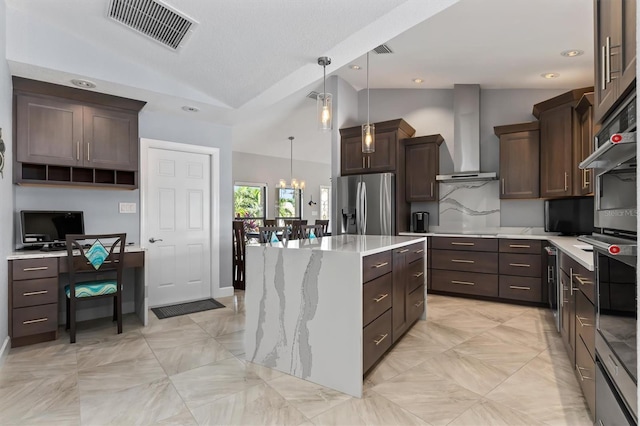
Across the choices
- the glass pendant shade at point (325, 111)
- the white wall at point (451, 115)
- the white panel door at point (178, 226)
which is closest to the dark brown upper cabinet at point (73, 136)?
the white panel door at point (178, 226)

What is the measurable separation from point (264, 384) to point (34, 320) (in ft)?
7.42

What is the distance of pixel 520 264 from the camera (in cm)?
426

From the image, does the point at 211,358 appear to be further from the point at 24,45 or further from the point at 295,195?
the point at 295,195

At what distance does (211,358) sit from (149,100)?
279 centimetres

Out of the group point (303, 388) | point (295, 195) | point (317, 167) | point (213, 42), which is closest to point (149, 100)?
point (213, 42)

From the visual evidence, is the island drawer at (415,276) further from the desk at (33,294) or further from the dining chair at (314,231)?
the desk at (33,294)

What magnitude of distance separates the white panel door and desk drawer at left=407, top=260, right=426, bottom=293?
2.81 meters

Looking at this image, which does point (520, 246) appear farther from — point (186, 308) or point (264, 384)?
point (186, 308)

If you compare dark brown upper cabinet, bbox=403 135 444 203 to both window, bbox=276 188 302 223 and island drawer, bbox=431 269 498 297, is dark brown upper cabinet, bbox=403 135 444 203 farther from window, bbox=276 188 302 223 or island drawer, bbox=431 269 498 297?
window, bbox=276 188 302 223

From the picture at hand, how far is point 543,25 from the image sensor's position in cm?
317

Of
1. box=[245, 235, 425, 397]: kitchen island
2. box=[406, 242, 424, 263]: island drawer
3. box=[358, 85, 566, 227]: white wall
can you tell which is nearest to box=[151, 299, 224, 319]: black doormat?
box=[245, 235, 425, 397]: kitchen island

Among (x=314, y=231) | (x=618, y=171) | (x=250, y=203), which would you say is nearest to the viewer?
(x=618, y=171)

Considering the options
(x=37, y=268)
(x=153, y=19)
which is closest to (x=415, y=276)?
(x=153, y=19)

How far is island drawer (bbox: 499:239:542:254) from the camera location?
416 cm
